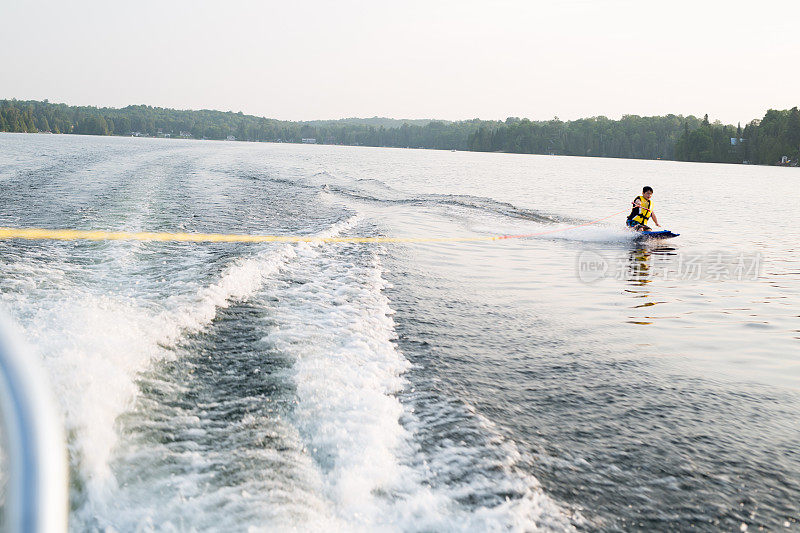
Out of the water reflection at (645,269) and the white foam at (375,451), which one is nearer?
the white foam at (375,451)

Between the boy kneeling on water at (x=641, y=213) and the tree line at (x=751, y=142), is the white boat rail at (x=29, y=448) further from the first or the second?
the tree line at (x=751, y=142)

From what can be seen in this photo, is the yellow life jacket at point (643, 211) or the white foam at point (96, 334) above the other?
the yellow life jacket at point (643, 211)

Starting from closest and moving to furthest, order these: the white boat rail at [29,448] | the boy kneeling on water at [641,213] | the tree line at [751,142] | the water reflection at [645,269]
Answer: the white boat rail at [29,448], the water reflection at [645,269], the boy kneeling on water at [641,213], the tree line at [751,142]

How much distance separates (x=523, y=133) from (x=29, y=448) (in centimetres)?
16068

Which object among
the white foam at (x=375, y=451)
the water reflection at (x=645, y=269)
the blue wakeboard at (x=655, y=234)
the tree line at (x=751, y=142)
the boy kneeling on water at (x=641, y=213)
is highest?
the tree line at (x=751, y=142)

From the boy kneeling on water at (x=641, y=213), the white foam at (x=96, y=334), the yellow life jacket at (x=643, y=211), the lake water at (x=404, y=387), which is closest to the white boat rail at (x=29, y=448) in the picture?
the lake water at (x=404, y=387)

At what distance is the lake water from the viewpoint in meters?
2.76

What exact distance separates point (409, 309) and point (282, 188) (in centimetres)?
1501

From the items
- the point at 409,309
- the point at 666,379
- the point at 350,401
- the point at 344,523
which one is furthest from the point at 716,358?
the point at 344,523

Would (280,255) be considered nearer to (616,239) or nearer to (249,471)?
(249,471)

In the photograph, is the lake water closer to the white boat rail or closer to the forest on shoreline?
the white boat rail

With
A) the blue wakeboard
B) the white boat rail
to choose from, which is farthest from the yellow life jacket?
the white boat rail

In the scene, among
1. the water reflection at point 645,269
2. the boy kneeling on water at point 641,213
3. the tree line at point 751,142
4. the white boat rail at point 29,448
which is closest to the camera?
the white boat rail at point 29,448

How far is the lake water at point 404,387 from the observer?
9.04ft
